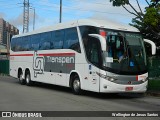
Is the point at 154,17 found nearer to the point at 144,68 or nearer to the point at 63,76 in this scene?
the point at 144,68

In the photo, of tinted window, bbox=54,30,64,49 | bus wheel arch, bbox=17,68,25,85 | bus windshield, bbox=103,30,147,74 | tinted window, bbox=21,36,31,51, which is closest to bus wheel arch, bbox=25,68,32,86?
bus wheel arch, bbox=17,68,25,85

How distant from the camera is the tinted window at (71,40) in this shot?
18672 millimetres

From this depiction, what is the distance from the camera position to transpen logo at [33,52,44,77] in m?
22.7

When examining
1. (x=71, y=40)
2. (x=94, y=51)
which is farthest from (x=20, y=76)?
(x=94, y=51)

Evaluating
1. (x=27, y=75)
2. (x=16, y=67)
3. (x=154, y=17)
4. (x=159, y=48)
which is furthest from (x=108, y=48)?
(x=159, y=48)

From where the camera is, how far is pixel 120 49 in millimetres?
17125

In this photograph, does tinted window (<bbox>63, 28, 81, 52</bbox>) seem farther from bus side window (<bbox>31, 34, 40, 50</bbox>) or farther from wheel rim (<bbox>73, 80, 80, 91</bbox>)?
bus side window (<bbox>31, 34, 40, 50</bbox>)

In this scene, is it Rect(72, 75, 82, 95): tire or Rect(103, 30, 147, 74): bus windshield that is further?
Rect(72, 75, 82, 95): tire

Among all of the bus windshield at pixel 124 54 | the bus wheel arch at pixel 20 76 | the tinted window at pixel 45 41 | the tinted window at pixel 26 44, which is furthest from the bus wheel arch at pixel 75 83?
the bus wheel arch at pixel 20 76

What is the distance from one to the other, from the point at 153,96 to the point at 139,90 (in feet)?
6.52

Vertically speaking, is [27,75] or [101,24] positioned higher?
[101,24]

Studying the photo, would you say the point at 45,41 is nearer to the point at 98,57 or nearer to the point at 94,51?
the point at 94,51

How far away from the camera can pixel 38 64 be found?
76.3 feet

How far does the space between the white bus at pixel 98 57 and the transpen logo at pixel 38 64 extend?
1.35m
